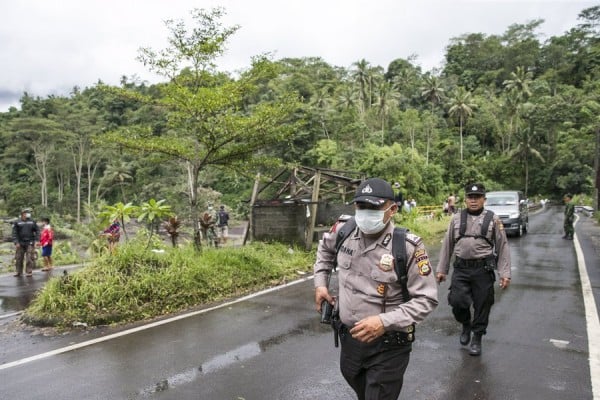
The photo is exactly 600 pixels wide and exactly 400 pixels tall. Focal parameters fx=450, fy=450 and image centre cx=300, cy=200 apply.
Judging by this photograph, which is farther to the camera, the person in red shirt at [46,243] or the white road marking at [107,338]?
the person in red shirt at [46,243]

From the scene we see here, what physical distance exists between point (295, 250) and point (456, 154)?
46.9m

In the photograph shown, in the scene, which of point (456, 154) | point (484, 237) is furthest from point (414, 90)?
point (484, 237)

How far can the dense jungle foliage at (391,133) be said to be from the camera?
40.9 metres

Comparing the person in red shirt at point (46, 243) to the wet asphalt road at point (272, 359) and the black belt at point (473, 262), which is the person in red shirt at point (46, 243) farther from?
the black belt at point (473, 262)

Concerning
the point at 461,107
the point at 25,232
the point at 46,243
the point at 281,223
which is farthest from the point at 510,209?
the point at 461,107

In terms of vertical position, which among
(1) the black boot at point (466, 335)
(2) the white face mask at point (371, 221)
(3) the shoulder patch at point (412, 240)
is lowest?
(1) the black boot at point (466, 335)

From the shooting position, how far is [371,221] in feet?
8.99

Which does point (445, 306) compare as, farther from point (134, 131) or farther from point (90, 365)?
point (134, 131)

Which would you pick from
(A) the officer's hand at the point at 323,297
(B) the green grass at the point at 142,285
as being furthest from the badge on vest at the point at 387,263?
(B) the green grass at the point at 142,285

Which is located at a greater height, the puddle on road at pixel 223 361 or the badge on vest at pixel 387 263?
the badge on vest at pixel 387 263

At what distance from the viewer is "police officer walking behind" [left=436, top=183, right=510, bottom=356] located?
4906 mm

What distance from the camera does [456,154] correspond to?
53.7m

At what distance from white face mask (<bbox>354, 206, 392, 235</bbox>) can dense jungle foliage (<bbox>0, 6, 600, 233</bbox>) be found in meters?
18.8

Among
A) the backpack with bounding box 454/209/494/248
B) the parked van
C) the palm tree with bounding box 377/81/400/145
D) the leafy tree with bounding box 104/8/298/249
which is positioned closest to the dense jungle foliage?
the palm tree with bounding box 377/81/400/145
